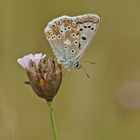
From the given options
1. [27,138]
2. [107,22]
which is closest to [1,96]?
[27,138]

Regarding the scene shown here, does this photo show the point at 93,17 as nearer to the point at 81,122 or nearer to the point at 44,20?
the point at 81,122

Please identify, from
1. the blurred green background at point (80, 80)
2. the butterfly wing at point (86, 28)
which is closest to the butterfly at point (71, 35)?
the butterfly wing at point (86, 28)

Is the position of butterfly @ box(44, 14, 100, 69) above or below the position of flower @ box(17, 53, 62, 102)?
above

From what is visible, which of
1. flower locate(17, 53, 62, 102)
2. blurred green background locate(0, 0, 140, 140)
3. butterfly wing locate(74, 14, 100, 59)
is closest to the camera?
flower locate(17, 53, 62, 102)

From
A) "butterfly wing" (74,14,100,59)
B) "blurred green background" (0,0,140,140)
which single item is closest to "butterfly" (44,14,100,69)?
"butterfly wing" (74,14,100,59)

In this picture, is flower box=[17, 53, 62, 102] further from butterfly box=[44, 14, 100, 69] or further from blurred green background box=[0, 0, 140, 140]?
blurred green background box=[0, 0, 140, 140]

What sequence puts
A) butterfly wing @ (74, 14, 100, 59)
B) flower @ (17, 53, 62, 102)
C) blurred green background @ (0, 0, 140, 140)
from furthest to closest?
blurred green background @ (0, 0, 140, 140), butterfly wing @ (74, 14, 100, 59), flower @ (17, 53, 62, 102)

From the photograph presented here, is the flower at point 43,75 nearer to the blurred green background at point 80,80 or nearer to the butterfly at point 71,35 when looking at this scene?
the butterfly at point 71,35
